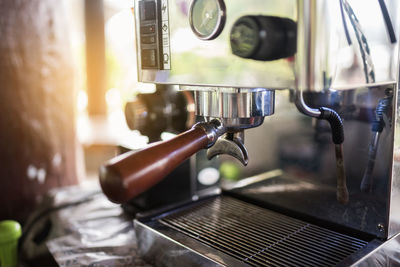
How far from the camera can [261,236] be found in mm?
634

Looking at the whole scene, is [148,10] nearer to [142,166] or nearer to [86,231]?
[142,166]

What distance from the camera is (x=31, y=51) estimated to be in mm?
1041

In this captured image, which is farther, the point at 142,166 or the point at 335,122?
the point at 335,122

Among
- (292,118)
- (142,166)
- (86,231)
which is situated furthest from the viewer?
(86,231)

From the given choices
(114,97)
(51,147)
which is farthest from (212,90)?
(114,97)

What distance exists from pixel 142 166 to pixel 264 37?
7.8 inches

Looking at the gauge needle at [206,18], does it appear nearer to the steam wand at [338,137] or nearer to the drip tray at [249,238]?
the steam wand at [338,137]

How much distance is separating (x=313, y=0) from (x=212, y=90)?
19 centimetres

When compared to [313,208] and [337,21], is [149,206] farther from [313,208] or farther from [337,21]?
[337,21]

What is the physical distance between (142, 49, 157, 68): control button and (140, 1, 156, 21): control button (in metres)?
0.05

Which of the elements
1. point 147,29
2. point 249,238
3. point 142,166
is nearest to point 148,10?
point 147,29

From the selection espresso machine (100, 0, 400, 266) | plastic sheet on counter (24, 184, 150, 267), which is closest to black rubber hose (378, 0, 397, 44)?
espresso machine (100, 0, 400, 266)

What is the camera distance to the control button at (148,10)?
58 cm

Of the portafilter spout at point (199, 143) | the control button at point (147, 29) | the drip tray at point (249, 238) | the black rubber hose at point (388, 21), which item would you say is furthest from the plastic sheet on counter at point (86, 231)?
the black rubber hose at point (388, 21)
